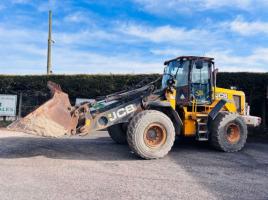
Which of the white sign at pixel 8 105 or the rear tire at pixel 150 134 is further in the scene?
the white sign at pixel 8 105

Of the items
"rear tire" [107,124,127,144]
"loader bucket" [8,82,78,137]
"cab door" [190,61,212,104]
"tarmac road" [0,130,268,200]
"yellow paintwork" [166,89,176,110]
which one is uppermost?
"cab door" [190,61,212,104]

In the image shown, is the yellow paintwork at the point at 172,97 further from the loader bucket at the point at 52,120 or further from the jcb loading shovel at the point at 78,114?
the loader bucket at the point at 52,120

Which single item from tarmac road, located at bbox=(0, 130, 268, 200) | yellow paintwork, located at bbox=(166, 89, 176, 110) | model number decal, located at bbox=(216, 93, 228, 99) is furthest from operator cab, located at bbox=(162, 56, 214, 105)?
tarmac road, located at bbox=(0, 130, 268, 200)

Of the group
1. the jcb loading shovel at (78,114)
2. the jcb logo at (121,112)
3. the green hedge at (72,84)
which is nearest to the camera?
the jcb loading shovel at (78,114)

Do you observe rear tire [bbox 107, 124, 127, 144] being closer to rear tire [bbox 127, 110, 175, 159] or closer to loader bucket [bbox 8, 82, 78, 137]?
rear tire [bbox 127, 110, 175, 159]

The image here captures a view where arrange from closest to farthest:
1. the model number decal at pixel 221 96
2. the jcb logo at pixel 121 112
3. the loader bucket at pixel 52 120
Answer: the loader bucket at pixel 52 120, the jcb logo at pixel 121 112, the model number decal at pixel 221 96

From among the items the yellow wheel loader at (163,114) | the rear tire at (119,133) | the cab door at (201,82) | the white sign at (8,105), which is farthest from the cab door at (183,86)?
the white sign at (8,105)

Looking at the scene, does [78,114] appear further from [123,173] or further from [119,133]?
[119,133]

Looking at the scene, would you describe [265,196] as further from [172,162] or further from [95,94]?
[95,94]

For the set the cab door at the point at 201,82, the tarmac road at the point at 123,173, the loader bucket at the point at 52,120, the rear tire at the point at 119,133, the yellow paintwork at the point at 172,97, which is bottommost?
the tarmac road at the point at 123,173

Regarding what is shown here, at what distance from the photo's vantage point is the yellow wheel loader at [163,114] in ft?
27.7

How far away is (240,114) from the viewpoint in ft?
36.2

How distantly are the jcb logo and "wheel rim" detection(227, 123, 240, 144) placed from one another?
293 cm

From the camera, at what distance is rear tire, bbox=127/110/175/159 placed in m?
8.62
